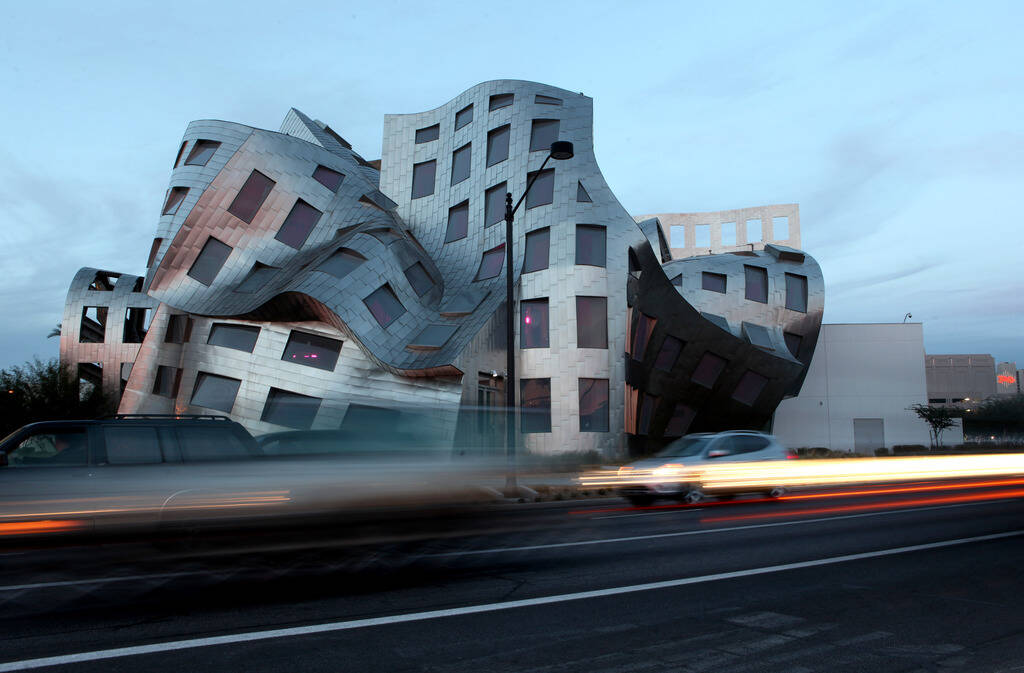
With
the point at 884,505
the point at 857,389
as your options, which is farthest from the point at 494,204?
the point at 857,389

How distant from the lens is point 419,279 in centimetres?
3569

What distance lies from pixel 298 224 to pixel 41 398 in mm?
16987

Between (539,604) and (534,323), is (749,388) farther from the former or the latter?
(539,604)

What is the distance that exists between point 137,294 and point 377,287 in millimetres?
22706

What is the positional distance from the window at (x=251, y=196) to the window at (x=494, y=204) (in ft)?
33.5

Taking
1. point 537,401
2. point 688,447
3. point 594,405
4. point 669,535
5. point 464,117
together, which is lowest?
point 669,535

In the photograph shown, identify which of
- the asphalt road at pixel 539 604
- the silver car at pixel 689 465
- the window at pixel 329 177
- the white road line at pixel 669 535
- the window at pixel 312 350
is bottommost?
the white road line at pixel 669 535

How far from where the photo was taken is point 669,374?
37.8 meters

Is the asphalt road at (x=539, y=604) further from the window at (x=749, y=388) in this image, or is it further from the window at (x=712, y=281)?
the window at (x=712, y=281)

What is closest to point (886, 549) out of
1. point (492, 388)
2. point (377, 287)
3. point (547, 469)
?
point (547, 469)

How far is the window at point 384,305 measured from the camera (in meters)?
32.3

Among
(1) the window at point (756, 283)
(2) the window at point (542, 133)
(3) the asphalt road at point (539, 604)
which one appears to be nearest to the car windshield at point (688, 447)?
(3) the asphalt road at point (539, 604)

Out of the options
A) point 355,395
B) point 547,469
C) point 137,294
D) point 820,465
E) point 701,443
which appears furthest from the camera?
point 137,294

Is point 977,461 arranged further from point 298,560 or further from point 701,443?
point 298,560
